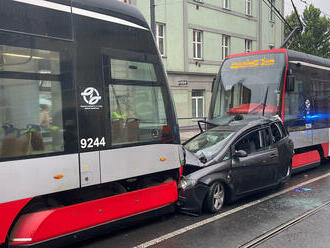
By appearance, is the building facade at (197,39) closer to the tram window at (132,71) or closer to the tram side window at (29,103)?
the tram window at (132,71)

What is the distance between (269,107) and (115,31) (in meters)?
5.81

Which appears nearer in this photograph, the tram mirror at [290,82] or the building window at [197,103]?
the tram mirror at [290,82]

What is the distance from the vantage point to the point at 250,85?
33.2 ft

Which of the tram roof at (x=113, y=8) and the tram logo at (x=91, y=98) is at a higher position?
the tram roof at (x=113, y=8)

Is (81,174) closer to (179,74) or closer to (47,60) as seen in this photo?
(47,60)

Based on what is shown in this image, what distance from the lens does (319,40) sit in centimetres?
3091

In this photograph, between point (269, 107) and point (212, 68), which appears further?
point (212, 68)

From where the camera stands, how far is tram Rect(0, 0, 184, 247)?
396 centimetres

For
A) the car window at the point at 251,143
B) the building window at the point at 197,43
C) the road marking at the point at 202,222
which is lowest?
the road marking at the point at 202,222

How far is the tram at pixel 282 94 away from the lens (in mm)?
9609

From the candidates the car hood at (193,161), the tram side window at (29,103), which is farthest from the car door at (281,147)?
the tram side window at (29,103)

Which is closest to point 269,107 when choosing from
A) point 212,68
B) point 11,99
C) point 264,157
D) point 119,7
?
point 264,157

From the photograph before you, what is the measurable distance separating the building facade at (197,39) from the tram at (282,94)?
7791mm

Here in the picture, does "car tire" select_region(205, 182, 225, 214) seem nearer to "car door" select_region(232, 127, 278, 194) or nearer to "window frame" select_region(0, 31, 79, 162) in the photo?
"car door" select_region(232, 127, 278, 194)
